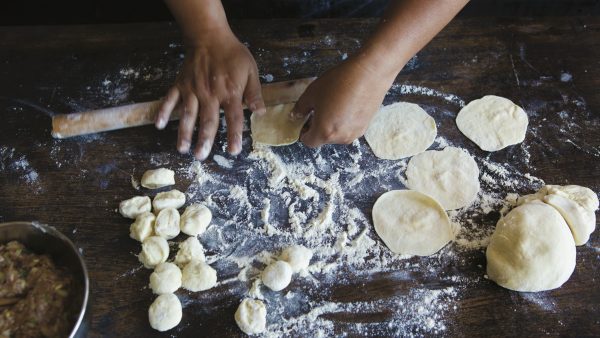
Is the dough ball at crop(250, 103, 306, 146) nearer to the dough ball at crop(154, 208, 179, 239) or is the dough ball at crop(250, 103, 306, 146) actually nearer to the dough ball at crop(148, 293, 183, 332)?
the dough ball at crop(154, 208, 179, 239)

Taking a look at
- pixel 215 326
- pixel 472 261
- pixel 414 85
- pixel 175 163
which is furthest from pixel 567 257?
pixel 175 163

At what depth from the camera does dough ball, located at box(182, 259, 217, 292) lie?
52.6 inches

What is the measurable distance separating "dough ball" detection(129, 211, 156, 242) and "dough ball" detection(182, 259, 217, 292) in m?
0.17

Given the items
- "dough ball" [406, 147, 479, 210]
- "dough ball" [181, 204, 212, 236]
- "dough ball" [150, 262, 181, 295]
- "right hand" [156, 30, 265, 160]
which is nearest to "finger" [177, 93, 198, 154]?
"right hand" [156, 30, 265, 160]

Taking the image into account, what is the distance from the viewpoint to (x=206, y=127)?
4.99ft

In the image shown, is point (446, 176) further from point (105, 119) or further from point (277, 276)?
point (105, 119)

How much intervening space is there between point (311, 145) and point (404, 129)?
340 millimetres

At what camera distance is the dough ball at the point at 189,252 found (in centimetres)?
139

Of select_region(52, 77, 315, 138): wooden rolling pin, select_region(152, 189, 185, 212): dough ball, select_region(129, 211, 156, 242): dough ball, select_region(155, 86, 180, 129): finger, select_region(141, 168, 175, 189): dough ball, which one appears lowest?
select_region(129, 211, 156, 242): dough ball

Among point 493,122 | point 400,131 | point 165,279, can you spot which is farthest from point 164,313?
point 493,122

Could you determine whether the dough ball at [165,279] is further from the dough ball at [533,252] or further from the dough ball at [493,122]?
the dough ball at [493,122]

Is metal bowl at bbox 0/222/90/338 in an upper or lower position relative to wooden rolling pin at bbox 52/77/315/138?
lower

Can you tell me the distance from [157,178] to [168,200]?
83 mm

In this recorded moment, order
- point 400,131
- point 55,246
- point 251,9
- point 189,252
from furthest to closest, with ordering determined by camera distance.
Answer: point 251,9, point 400,131, point 189,252, point 55,246
